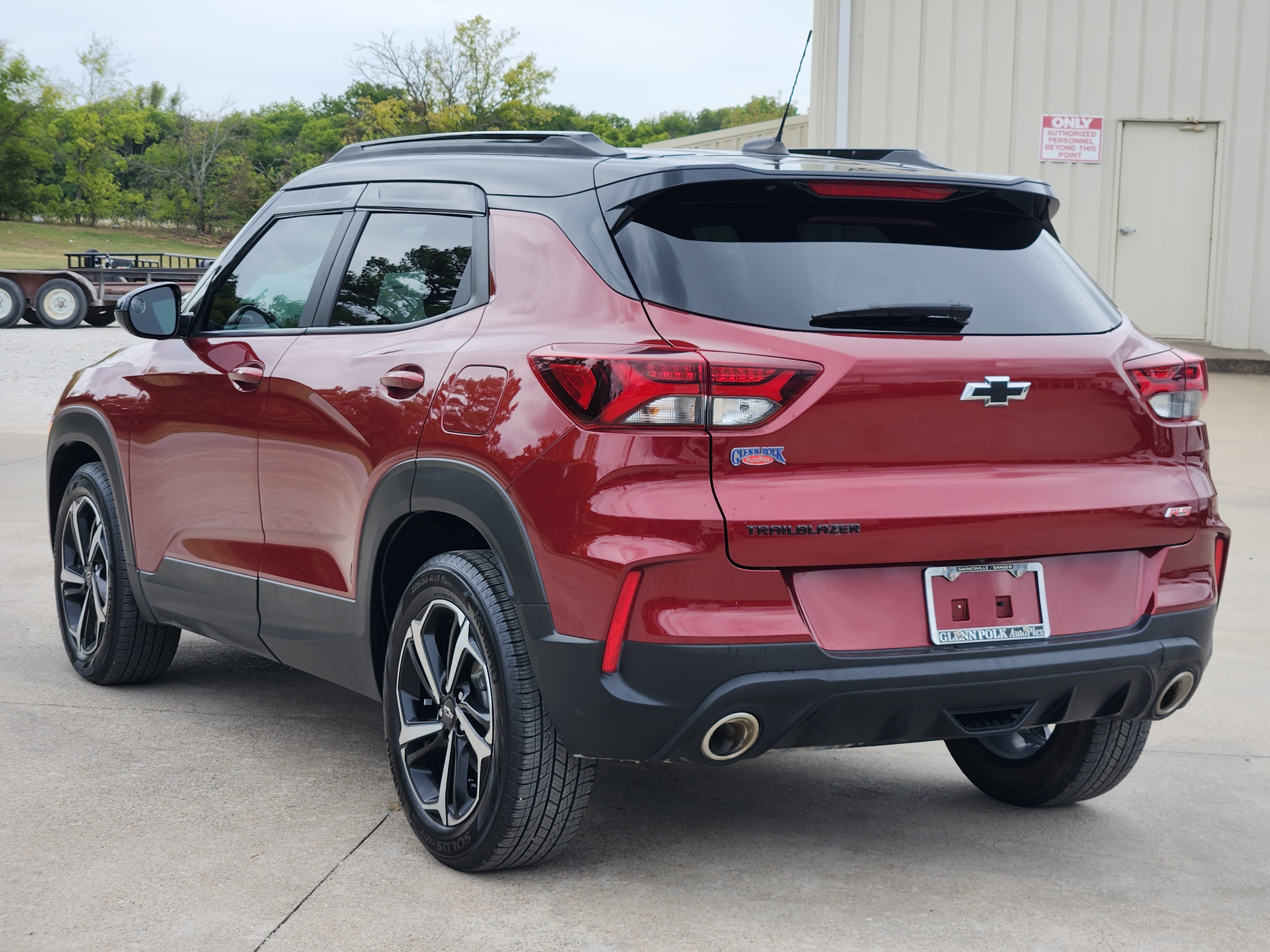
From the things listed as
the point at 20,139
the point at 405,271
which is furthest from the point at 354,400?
the point at 20,139

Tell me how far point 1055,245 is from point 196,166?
87.2 m

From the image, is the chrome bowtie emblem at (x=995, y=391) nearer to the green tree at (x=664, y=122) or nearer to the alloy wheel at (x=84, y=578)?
the alloy wheel at (x=84, y=578)

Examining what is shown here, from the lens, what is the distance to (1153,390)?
3.20 meters

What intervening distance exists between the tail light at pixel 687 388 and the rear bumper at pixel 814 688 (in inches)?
17.8

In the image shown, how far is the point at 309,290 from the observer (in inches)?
159

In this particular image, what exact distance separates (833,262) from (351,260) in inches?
58.4

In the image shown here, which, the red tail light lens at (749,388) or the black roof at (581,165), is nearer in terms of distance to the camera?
the red tail light lens at (749,388)

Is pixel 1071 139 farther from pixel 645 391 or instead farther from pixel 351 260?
pixel 645 391

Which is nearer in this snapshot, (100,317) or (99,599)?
(99,599)

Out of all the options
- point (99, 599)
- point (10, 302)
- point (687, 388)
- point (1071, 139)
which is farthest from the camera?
point (10, 302)

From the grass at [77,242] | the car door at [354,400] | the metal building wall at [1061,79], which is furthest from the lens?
the grass at [77,242]

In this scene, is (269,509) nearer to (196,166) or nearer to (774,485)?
(774,485)

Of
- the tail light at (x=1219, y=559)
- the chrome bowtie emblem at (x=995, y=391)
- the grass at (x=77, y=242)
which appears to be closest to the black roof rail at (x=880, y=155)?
the chrome bowtie emblem at (x=995, y=391)

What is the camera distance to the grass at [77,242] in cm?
5856
